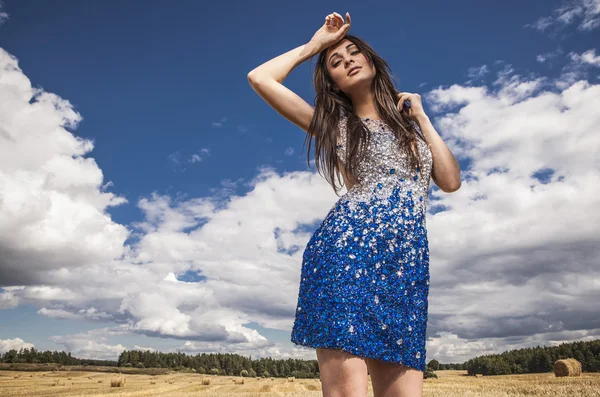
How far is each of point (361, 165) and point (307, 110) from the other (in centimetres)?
52

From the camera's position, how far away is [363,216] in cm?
233

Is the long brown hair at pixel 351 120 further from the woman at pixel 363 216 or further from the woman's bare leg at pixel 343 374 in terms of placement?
the woman's bare leg at pixel 343 374

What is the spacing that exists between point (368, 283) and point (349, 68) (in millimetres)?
1329

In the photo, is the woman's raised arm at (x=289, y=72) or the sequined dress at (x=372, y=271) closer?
the sequined dress at (x=372, y=271)

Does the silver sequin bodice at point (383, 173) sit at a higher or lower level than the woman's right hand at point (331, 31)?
lower

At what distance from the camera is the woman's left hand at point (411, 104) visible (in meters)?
2.85

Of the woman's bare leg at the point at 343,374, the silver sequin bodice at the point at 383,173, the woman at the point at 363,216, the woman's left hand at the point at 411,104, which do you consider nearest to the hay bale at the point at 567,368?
the woman at the point at 363,216

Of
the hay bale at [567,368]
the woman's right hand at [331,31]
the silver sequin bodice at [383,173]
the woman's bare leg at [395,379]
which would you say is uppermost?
the woman's right hand at [331,31]

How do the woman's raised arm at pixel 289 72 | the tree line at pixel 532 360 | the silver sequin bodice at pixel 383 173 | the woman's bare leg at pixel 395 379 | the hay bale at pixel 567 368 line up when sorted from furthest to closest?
the tree line at pixel 532 360
the hay bale at pixel 567 368
the woman's raised arm at pixel 289 72
the silver sequin bodice at pixel 383 173
the woman's bare leg at pixel 395 379

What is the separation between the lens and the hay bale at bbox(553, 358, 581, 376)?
20250mm

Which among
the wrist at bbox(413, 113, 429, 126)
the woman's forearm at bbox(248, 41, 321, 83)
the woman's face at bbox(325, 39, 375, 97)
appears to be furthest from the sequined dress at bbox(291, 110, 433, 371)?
the woman's forearm at bbox(248, 41, 321, 83)

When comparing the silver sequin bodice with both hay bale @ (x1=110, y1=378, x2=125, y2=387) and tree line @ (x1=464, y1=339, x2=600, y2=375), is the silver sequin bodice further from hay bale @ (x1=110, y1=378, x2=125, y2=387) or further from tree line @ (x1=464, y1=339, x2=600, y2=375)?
tree line @ (x1=464, y1=339, x2=600, y2=375)

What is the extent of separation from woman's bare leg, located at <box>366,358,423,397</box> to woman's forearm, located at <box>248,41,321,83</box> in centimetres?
170

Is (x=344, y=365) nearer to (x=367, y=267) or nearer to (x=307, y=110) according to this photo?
(x=367, y=267)
